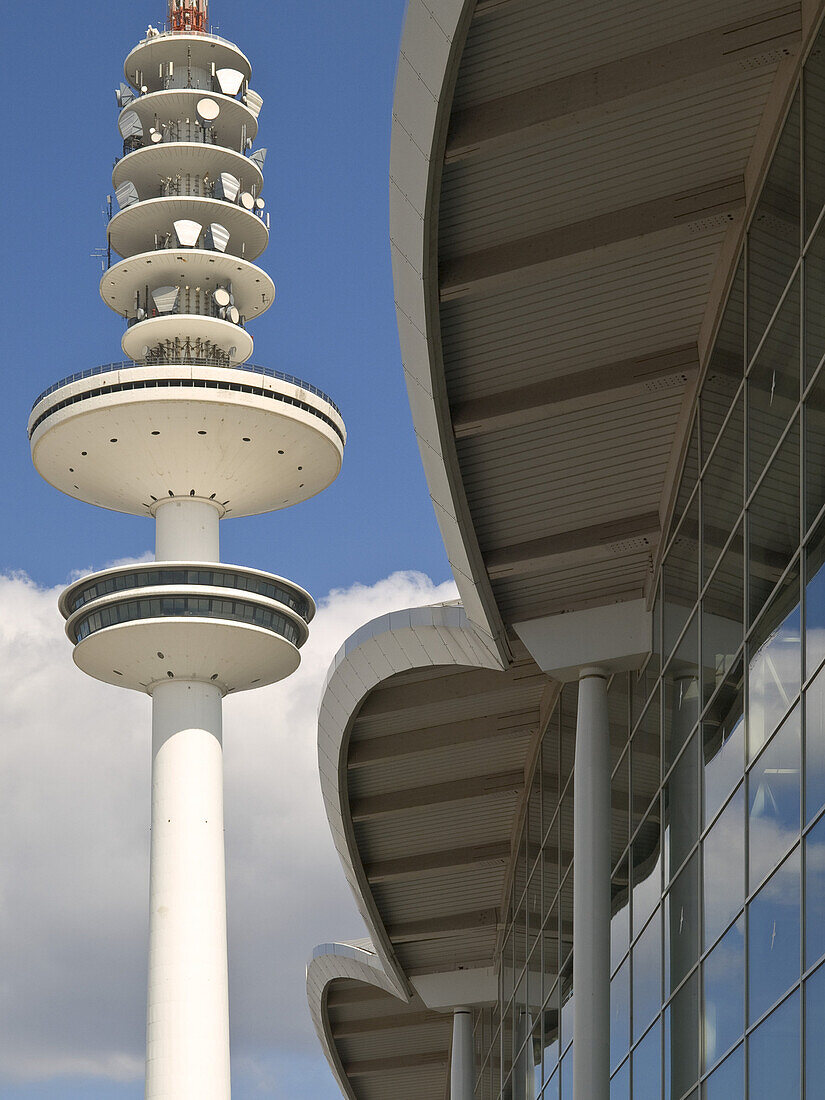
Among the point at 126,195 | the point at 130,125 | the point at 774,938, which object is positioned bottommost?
the point at 774,938

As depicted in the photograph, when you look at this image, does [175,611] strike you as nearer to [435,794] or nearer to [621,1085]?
[435,794]

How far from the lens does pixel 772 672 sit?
50.2ft

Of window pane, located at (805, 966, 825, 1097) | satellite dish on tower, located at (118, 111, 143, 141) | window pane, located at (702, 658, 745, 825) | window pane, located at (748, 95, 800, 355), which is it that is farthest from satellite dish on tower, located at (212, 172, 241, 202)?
window pane, located at (805, 966, 825, 1097)

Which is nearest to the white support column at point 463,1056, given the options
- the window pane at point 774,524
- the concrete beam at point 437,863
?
the concrete beam at point 437,863

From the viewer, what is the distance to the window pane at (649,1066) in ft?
62.6

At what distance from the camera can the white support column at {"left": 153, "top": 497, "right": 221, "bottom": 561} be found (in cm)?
8312

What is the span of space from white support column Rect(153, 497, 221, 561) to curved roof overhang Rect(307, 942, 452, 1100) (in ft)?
121

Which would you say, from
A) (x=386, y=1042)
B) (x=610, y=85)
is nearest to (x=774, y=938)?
(x=610, y=85)

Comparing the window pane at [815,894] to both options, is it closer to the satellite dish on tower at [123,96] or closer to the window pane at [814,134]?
the window pane at [814,134]

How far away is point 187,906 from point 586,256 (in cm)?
6337

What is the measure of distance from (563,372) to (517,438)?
112 centimetres

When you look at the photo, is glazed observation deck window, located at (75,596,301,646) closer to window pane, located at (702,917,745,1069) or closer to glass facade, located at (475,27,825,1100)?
glass facade, located at (475,27,825,1100)

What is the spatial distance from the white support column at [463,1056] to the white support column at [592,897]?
15.3m

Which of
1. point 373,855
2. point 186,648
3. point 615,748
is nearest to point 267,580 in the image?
point 186,648
